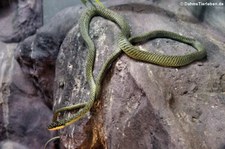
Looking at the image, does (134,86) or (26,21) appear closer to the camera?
(134,86)

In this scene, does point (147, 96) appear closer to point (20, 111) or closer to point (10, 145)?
point (20, 111)

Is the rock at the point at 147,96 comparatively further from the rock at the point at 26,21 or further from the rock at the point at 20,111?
the rock at the point at 26,21

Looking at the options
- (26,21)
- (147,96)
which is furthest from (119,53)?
(26,21)

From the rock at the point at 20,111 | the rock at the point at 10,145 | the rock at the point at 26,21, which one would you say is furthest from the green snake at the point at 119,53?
the rock at the point at 26,21

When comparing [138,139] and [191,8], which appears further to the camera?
[191,8]

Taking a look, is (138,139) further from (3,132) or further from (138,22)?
(3,132)

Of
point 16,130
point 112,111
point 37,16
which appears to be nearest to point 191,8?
point 112,111
